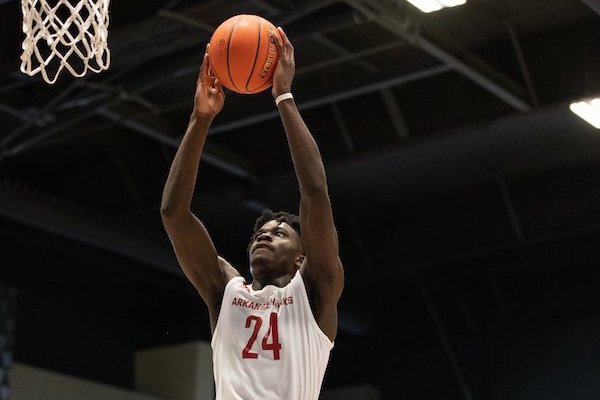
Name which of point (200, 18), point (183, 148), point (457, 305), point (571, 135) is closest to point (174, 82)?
point (200, 18)

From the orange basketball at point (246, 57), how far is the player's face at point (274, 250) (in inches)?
23.6

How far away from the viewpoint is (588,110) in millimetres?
11047

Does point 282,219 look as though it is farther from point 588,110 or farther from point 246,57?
point 588,110

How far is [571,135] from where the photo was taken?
11898 mm

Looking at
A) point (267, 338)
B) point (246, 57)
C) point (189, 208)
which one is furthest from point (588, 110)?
point (267, 338)

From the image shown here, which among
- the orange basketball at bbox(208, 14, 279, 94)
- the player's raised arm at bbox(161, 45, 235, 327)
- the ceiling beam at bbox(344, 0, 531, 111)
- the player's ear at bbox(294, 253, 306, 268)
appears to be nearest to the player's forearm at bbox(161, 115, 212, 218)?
the player's raised arm at bbox(161, 45, 235, 327)

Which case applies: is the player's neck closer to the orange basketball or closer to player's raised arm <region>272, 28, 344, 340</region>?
player's raised arm <region>272, 28, 344, 340</region>

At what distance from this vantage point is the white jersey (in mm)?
4605

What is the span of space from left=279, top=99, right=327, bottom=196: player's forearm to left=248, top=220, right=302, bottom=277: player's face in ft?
1.11

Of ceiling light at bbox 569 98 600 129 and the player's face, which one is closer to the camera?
the player's face

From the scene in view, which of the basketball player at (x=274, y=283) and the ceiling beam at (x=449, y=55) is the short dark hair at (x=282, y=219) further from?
the ceiling beam at (x=449, y=55)

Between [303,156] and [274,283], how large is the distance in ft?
1.85

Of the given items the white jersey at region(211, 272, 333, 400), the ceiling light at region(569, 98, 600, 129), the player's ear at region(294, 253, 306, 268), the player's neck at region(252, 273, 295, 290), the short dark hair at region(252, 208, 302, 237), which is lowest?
the white jersey at region(211, 272, 333, 400)

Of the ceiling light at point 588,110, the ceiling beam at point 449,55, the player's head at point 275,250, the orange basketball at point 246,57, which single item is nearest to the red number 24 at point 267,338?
the player's head at point 275,250
